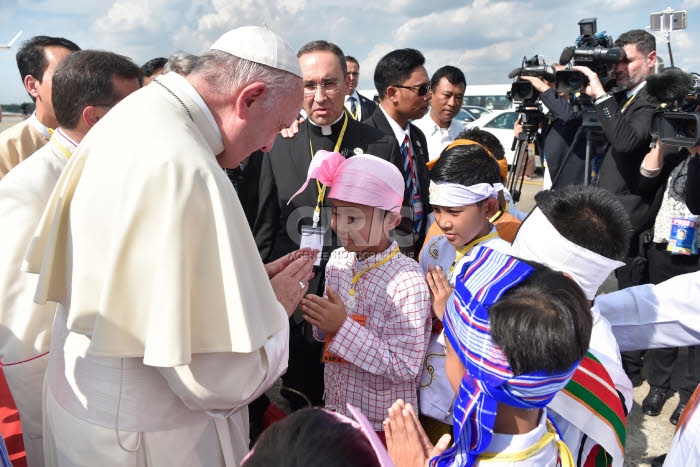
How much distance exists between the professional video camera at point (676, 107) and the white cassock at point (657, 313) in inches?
54.5

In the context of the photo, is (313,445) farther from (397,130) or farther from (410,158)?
(397,130)

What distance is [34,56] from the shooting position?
3.53 meters

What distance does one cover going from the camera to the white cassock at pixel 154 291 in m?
1.36

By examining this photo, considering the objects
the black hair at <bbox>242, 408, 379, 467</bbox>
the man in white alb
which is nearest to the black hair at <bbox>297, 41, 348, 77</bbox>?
the man in white alb

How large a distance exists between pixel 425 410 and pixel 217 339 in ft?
4.25

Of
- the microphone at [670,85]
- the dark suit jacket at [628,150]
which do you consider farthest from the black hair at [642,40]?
the microphone at [670,85]

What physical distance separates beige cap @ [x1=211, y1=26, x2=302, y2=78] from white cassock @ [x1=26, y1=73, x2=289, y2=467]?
0.21 m

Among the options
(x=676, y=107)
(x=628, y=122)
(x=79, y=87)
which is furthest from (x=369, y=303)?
(x=628, y=122)

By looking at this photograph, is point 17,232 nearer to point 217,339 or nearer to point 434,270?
point 217,339

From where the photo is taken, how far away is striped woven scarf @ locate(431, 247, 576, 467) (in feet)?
4.16

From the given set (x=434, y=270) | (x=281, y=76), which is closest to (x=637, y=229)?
(x=434, y=270)

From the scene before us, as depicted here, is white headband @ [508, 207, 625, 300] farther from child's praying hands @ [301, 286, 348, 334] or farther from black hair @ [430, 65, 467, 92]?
black hair @ [430, 65, 467, 92]

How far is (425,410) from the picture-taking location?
2.37m

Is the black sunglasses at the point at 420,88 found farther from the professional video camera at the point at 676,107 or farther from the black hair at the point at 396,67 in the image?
the professional video camera at the point at 676,107
